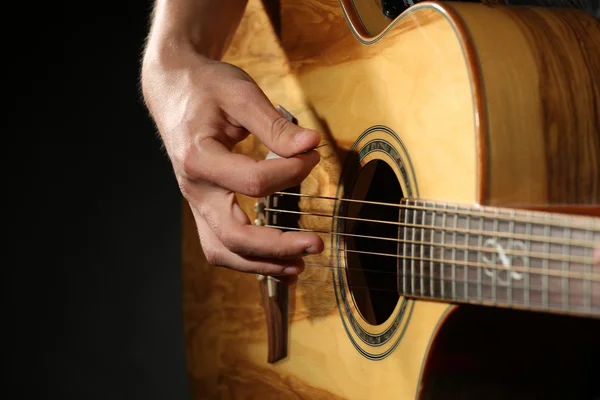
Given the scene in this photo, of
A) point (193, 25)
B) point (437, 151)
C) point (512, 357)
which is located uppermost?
point (193, 25)

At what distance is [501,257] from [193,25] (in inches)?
23.5

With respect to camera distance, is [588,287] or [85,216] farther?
[85,216]

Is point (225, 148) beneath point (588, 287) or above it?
above

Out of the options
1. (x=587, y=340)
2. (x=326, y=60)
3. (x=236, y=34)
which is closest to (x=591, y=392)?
(x=587, y=340)

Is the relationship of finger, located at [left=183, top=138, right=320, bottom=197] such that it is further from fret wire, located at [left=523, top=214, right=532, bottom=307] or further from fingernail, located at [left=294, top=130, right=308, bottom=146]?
fret wire, located at [left=523, top=214, right=532, bottom=307]

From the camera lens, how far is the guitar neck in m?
0.52

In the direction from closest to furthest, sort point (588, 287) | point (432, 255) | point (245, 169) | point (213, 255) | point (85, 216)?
point (588, 287), point (432, 255), point (245, 169), point (213, 255), point (85, 216)

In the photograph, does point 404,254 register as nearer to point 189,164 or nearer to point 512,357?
point 512,357

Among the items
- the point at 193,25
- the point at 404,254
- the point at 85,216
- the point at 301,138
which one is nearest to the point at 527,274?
the point at 404,254

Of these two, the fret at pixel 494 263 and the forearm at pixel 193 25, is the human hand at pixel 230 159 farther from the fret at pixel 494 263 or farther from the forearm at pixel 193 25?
the fret at pixel 494 263

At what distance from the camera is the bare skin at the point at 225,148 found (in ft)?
2.35

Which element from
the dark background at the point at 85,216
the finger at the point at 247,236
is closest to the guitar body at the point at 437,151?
the finger at the point at 247,236

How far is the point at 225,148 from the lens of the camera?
781 millimetres

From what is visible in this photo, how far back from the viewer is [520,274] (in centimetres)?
55
